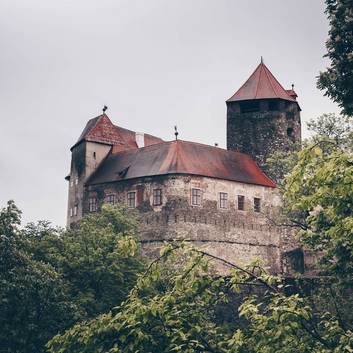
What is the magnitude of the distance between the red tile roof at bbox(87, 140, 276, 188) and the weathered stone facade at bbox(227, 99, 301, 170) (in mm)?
1475

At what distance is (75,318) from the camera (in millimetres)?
26906

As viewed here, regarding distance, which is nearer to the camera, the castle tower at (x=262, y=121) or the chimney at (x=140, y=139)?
the castle tower at (x=262, y=121)

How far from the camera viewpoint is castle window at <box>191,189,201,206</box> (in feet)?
152

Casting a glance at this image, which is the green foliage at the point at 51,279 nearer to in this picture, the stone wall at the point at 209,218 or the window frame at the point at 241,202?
the stone wall at the point at 209,218

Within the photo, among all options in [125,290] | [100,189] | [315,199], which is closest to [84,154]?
[100,189]

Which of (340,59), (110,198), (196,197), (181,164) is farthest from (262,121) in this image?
(340,59)

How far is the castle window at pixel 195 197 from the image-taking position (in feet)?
152

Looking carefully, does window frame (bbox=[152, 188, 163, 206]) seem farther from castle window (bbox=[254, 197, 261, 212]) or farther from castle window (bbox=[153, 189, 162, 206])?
castle window (bbox=[254, 197, 261, 212])

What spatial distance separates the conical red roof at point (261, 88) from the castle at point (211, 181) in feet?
0.26

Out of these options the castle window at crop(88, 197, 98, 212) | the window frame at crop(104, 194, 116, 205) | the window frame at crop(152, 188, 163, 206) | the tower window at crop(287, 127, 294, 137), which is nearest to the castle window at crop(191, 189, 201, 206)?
the window frame at crop(152, 188, 163, 206)

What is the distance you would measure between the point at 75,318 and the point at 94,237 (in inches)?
317

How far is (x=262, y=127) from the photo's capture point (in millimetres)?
52906

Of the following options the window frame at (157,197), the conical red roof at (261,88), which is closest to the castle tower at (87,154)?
the window frame at (157,197)

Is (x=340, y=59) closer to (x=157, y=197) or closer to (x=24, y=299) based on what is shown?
(x=24, y=299)
